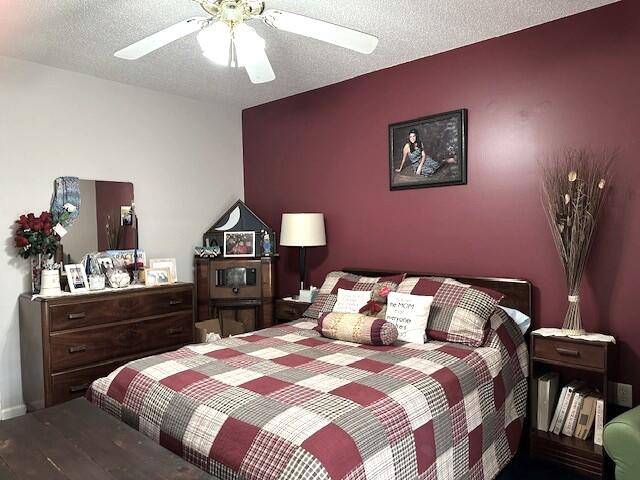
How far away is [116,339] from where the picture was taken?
3.31 metres

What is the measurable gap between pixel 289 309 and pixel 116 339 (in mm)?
1311

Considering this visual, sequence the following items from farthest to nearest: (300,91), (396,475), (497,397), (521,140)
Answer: (300,91) < (521,140) < (497,397) < (396,475)

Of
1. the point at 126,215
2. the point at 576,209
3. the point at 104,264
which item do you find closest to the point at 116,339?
the point at 104,264

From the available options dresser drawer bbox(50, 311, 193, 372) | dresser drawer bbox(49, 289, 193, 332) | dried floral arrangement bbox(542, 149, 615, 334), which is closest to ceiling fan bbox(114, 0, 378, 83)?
dried floral arrangement bbox(542, 149, 615, 334)

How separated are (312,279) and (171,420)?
243 cm

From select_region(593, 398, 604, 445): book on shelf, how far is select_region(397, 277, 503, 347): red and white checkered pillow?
666mm

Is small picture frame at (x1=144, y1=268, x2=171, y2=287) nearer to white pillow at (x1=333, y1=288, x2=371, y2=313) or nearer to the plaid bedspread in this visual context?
the plaid bedspread

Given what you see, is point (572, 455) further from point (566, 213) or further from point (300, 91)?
point (300, 91)

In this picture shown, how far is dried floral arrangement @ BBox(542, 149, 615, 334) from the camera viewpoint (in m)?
2.56

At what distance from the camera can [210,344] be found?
2660 millimetres

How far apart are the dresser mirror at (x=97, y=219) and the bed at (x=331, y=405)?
1.58 meters

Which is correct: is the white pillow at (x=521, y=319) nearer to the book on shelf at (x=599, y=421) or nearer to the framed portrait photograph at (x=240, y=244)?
the book on shelf at (x=599, y=421)

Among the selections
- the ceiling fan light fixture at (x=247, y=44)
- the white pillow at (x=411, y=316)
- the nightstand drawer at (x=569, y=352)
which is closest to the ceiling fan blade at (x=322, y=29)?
the ceiling fan light fixture at (x=247, y=44)

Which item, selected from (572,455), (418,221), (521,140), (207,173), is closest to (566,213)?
(521,140)
